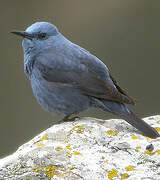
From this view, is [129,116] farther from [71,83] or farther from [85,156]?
[85,156]

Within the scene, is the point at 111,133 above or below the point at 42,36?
below

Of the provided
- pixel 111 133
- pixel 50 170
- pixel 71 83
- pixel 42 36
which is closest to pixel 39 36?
pixel 42 36

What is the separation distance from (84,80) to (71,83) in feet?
0.57

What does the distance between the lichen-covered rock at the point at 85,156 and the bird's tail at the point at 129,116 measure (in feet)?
0.56

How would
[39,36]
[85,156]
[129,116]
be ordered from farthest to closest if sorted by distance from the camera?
[39,36], [129,116], [85,156]

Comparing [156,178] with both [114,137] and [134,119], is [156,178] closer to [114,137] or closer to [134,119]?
[114,137]

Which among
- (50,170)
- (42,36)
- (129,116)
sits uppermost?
→ (42,36)

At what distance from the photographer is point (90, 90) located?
6211 millimetres

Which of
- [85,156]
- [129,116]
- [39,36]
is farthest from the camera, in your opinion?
[39,36]

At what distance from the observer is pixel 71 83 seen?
6.28 m

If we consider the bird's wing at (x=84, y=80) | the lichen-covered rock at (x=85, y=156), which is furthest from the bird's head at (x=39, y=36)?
the lichen-covered rock at (x=85, y=156)

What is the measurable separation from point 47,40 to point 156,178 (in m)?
3.30

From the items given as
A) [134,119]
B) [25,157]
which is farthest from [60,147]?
[134,119]

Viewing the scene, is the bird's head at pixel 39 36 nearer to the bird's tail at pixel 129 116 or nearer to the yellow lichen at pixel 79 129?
the bird's tail at pixel 129 116
